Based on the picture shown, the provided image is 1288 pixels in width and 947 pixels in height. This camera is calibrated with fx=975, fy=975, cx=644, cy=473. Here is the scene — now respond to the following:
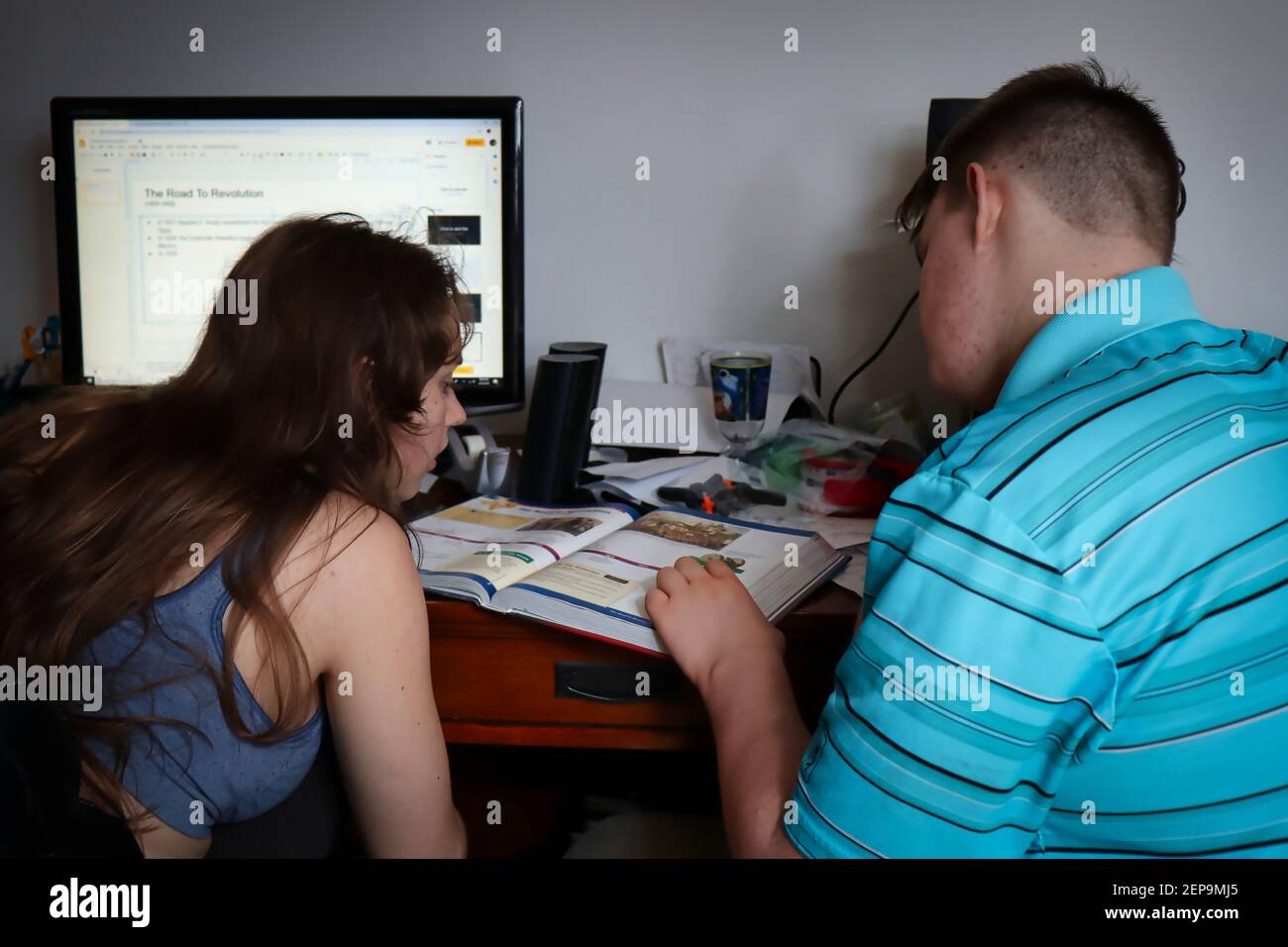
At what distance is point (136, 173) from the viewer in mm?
1297

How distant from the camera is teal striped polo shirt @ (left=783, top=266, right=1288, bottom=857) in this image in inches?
22.6

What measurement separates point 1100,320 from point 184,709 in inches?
29.2

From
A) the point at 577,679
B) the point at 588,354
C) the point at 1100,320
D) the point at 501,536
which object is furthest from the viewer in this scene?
the point at 588,354

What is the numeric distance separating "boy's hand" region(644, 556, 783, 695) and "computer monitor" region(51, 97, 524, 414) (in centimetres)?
55

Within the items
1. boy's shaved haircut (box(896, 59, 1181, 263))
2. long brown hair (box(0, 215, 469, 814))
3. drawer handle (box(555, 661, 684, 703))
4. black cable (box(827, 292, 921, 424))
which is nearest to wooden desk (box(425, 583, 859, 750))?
drawer handle (box(555, 661, 684, 703))

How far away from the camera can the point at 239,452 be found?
0.80 meters

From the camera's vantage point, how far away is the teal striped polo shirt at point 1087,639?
1.89 feet

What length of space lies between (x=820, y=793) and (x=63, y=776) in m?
0.45

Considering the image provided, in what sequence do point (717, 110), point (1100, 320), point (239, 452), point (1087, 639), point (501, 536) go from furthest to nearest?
point (717, 110) < point (501, 536) < point (239, 452) < point (1100, 320) < point (1087, 639)

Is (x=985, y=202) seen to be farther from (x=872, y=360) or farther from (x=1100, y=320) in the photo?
(x=872, y=360)

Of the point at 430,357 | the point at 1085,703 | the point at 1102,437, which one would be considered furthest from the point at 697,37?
the point at 1085,703
